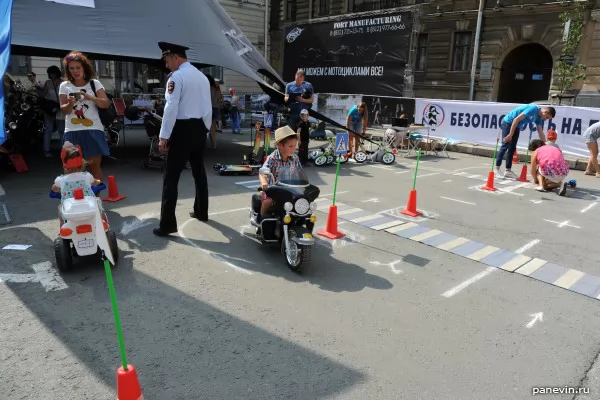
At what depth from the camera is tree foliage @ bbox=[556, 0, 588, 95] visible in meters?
21.0

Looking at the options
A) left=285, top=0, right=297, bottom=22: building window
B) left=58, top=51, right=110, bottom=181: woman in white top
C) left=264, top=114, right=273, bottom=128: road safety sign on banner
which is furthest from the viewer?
left=285, top=0, right=297, bottom=22: building window

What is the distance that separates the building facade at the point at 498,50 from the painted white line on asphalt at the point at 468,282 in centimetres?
2056

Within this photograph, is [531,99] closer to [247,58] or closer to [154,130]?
[247,58]

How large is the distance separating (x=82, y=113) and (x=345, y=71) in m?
23.4

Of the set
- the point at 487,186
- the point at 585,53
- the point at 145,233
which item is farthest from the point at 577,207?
the point at 585,53

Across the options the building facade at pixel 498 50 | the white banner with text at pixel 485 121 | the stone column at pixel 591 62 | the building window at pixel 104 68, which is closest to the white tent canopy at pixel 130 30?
the white banner with text at pixel 485 121

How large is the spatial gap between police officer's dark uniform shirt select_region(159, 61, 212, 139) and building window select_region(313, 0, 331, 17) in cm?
3187

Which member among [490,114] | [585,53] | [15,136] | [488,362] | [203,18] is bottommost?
[488,362]

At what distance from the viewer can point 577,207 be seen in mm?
8242

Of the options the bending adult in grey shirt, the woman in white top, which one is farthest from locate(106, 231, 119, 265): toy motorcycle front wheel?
the bending adult in grey shirt

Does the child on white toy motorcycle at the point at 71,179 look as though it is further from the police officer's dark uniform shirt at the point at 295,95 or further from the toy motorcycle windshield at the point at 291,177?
the police officer's dark uniform shirt at the point at 295,95

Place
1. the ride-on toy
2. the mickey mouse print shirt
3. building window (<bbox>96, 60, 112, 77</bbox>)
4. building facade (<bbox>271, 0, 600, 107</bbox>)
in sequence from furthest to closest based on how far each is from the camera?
1. building window (<bbox>96, 60, 112, 77</bbox>)
2. building facade (<bbox>271, 0, 600, 107</bbox>)
3. the mickey mouse print shirt
4. the ride-on toy

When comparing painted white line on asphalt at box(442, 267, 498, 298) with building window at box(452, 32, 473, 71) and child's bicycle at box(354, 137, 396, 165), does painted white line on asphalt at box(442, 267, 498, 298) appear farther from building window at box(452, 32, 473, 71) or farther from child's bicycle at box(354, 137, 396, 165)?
building window at box(452, 32, 473, 71)

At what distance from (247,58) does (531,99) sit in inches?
796
